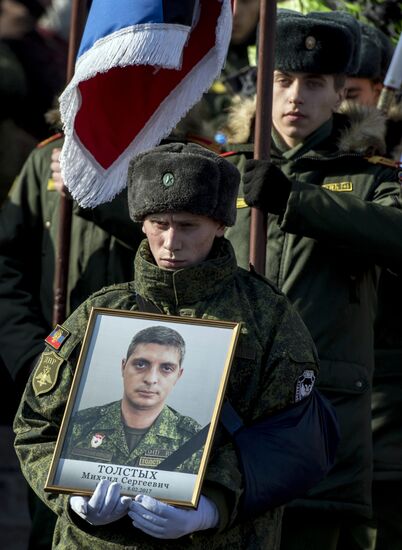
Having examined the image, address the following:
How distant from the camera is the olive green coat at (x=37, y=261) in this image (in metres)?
5.36

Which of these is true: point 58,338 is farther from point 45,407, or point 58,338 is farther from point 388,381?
point 388,381

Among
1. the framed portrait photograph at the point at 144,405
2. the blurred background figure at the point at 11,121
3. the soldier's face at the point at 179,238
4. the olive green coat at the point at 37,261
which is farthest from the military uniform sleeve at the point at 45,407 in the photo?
the blurred background figure at the point at 11,121

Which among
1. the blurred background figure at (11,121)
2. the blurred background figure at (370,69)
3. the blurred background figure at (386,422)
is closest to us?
the blurred background figure at (386,422)

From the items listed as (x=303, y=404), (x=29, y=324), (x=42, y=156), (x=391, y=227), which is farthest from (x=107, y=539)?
(x=42, y=156)

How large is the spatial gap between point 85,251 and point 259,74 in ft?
3.65

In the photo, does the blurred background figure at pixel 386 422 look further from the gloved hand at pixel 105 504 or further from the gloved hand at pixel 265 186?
the gloved hand at pixel 105 504

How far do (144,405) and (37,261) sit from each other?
2313 millimetres

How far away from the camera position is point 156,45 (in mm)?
4656

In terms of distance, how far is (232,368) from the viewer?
3.57 m

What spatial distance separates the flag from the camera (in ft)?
15.2

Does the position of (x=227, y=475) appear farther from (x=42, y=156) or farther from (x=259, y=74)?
(x=42, y=156)

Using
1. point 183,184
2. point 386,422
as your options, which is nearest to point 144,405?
point 183,184

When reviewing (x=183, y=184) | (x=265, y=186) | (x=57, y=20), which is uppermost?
(x=57, y=20)

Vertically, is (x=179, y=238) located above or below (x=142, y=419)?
above
